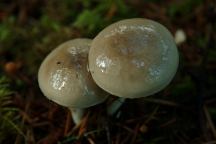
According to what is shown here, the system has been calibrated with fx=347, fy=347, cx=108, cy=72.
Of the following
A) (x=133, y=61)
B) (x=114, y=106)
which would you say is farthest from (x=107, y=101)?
(x=133, y=61)

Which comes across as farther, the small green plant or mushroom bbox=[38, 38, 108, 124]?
the small green plant

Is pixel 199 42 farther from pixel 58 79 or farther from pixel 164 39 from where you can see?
pixel 58 79

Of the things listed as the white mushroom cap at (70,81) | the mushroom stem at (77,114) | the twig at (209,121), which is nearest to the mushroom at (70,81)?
the white mushroom cap at (70,81)

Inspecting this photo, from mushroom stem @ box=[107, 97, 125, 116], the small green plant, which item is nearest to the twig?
mushroom stem @ box=[107, 97, 125, 116]

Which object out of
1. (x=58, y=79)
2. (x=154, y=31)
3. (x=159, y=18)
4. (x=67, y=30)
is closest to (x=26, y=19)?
(x=67, y=30)

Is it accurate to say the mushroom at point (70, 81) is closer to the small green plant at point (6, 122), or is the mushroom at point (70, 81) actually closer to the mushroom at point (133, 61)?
the mushroom at point (133, 61)

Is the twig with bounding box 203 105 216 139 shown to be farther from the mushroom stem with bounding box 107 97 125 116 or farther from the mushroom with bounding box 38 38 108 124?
the mushroom with bounding box 38 38 108 124
